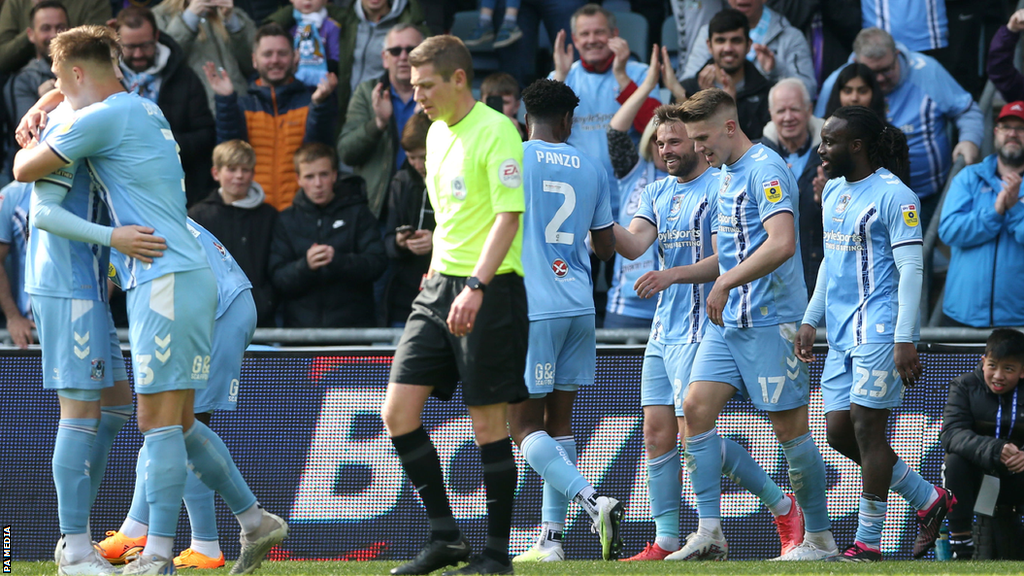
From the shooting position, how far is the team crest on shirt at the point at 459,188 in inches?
189

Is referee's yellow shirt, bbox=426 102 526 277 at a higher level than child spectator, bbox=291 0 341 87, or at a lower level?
lower

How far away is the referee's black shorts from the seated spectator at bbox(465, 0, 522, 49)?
19.9 ft

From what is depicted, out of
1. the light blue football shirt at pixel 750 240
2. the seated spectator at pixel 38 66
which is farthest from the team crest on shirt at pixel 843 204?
the seated spectator at pixel 38 66

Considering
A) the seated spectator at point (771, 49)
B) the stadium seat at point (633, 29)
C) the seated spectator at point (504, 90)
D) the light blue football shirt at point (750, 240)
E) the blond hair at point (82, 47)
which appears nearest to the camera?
the blond hair at point (82, 47)

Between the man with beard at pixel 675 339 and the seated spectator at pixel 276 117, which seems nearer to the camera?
the man with beard at pixel 675 339

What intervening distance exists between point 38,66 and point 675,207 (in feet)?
19.1

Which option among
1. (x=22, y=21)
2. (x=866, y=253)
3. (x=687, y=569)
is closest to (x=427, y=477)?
(x=687, y=569)

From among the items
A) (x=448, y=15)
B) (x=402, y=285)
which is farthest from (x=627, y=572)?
(x=448, y=15)

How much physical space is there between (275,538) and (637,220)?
2.70 m

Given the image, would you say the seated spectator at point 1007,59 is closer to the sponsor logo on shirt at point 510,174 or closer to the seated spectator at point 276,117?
the seated spectator at point 276,117

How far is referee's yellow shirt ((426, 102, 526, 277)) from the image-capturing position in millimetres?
4707

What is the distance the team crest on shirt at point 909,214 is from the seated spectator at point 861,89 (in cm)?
286

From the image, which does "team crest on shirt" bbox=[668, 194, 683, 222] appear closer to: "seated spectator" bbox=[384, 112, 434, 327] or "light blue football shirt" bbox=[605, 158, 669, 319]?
"light blue football shirt" bbox=[605, 158, 669, 319]

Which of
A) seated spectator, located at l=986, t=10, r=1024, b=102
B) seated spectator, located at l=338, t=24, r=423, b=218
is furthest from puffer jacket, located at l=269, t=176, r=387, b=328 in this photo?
seated spectator, located at l=986, t=10, r=1024, b=102
